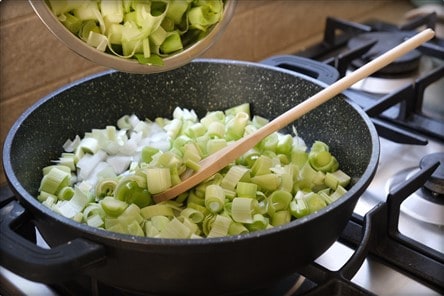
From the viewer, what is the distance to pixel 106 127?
0.93 metres

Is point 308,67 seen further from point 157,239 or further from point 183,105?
point 157,239

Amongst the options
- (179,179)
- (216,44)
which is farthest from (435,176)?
(216,44)

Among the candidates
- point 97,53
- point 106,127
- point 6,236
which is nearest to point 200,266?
point 6,236

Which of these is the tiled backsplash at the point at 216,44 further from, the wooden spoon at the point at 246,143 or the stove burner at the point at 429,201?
the stove burner at the point at 429,201

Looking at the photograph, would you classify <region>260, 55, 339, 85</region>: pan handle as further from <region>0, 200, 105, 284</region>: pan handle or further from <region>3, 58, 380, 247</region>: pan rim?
<region>0, 200, 105, 284</region>: pan handle

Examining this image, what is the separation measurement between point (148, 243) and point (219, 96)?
0.46 metres

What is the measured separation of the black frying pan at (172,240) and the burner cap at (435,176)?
95 millimetres

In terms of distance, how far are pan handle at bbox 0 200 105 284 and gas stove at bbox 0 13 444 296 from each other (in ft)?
0.35

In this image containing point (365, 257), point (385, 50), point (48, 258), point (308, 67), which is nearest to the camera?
point (48, 258)

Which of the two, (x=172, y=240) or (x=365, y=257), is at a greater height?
(x=172, y=240)

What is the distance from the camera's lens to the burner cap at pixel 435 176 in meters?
0.82

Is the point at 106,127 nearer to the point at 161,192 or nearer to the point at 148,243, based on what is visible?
the point at 161,192

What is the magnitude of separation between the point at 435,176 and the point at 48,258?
521 mm

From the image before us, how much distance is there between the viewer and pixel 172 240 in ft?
1.82
